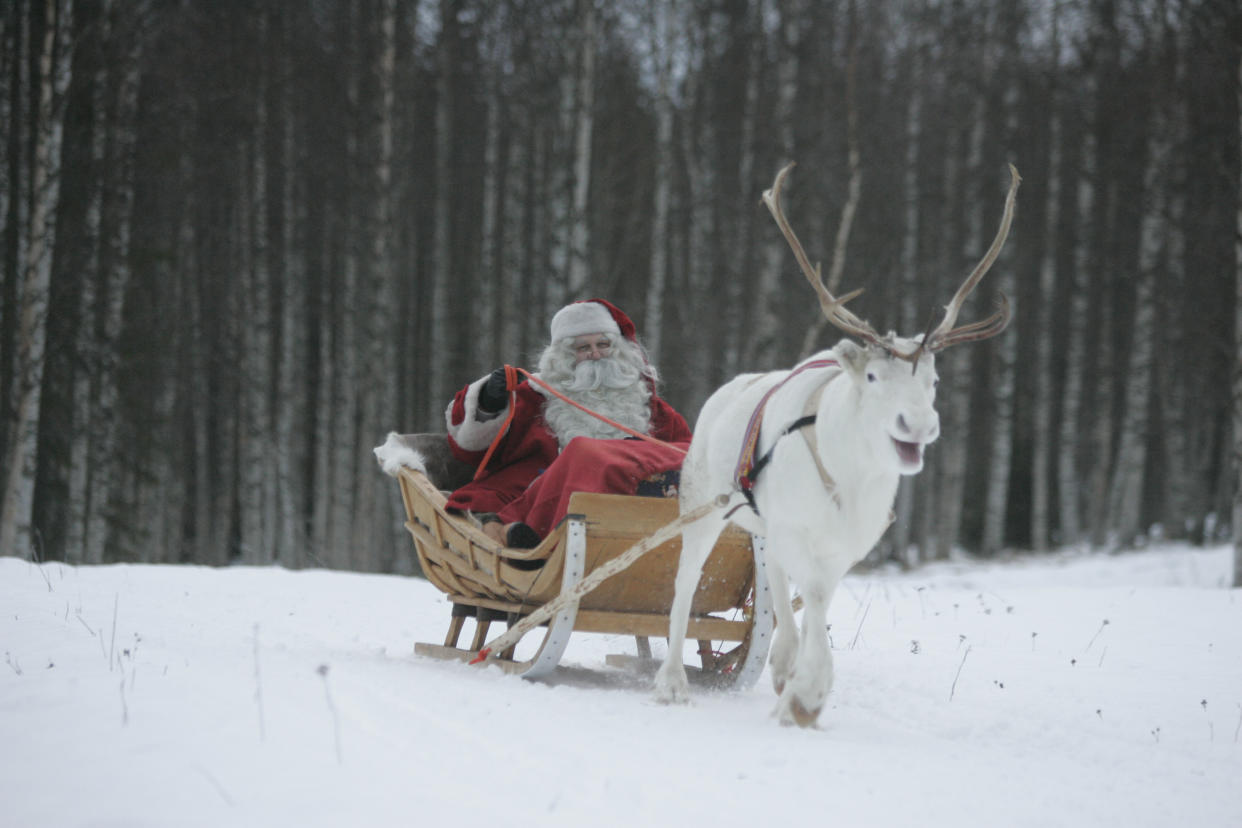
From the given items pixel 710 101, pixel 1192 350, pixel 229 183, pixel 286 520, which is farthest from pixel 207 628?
pixel 1192 350

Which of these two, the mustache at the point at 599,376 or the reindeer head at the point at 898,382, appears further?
the mustache at the point at 599,376

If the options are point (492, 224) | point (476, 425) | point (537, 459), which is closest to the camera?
point (476, 425)

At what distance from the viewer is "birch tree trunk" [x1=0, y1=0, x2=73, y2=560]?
9.28 m

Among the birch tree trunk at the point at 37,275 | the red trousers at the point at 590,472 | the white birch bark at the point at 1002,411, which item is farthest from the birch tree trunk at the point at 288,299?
the red trousers at the point at 590,472

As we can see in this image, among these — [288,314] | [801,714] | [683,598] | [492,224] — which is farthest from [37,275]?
[801,714]

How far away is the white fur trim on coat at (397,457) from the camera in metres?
4.89

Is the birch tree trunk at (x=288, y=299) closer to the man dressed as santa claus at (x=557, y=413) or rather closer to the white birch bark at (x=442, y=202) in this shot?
the white birch bark at (x=442, y=202)

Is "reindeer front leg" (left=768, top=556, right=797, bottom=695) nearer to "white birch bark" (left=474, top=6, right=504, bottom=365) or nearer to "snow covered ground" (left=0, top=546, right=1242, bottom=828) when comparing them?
"snow covered ground" (left=0, top=546, right=1242, bottom=828)

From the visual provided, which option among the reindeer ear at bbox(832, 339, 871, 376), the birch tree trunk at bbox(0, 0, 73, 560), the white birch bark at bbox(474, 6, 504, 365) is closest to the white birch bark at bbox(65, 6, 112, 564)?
the birch tree trunk at bbox(0, 0, 73, 560)

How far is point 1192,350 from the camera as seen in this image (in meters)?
15.0

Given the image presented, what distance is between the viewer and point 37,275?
9.34 meters

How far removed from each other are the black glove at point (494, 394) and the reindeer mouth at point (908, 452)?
2.37 meters

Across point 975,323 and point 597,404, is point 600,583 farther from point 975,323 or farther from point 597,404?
point 975,323

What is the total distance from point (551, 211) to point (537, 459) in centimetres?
839
